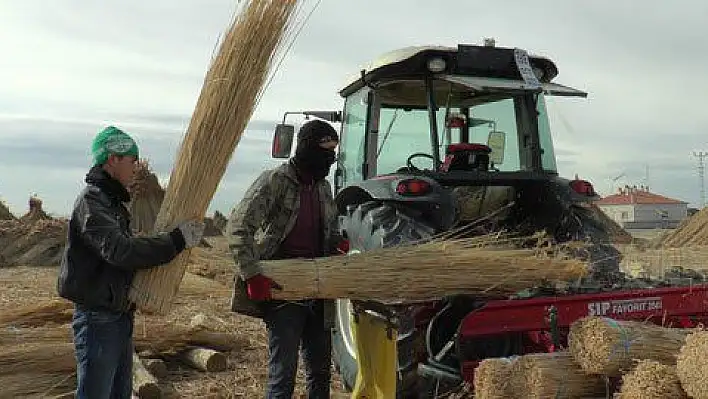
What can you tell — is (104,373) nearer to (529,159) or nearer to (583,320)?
(583,320)

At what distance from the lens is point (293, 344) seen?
3.91m

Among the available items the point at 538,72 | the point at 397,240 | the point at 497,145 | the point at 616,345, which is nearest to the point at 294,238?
the point at 397,240

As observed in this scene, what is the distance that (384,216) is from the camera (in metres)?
4.64

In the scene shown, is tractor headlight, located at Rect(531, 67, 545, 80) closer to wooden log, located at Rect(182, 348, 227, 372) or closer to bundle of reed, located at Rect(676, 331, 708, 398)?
bundle of reed, located at Rect(676, 331, 708, 398)

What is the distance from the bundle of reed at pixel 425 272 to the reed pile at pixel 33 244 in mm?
12278

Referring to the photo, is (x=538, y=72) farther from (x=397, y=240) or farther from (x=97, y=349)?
(x=97, y=349)

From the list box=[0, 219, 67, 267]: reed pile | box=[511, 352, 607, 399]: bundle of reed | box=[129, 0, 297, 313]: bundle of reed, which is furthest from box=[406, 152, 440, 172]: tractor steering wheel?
box=[0, 219, 67, 267]: reed pile

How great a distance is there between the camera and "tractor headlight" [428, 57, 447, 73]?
5.16 meters

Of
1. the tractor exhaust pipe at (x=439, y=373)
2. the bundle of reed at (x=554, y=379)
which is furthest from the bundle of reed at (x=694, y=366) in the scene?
the tractor exhaust pipe at (x=439, y=373)

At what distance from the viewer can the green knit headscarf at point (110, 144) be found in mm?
3258

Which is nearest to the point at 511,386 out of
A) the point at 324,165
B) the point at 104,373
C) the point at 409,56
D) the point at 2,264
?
the point at 324,165

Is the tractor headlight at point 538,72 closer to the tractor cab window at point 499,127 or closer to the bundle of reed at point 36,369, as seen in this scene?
the tractor cab window at point 499,127

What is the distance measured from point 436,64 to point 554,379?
2442 mm

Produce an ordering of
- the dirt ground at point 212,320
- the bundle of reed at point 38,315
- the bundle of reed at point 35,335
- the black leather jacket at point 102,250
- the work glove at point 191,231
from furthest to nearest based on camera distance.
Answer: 1. the bundle of reed at point 38,315
2. the bundle of reed at point 35,335
3. the dirt ground at point 212,320
4. the work glove at point 191,231
5. the black leather jacket at point 102,250
